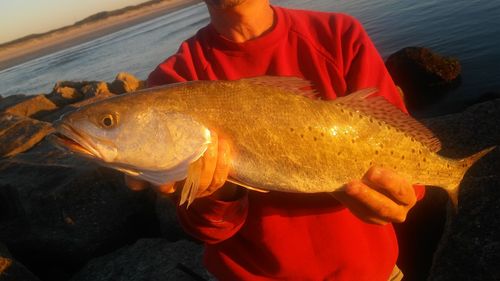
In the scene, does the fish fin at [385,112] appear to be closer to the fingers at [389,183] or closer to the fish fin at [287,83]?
the fish fin at [287,83]

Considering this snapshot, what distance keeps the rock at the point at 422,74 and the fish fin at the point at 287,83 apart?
9.41m

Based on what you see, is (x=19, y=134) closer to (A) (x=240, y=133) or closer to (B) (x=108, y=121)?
(B) (x=108, y=121)

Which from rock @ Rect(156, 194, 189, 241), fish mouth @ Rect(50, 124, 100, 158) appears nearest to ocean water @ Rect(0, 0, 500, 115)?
rock @ Rect(156, 194, 189, 241)

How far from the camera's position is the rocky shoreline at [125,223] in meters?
4.37

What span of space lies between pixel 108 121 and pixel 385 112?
1984 millimetres

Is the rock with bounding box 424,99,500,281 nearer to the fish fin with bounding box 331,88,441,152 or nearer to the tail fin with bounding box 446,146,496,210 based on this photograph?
the tail fin with bounding box 446,146,496,210

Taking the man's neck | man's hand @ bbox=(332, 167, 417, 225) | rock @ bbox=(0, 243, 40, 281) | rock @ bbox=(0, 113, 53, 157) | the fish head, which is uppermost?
the man's neck

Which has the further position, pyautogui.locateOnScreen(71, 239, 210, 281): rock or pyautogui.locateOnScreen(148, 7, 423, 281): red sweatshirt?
pyautogui.locateOnScreen(71, 239, 210, 281): rock

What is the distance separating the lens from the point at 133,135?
9.02 feet

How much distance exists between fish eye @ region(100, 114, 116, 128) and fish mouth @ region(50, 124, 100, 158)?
0.54 feet

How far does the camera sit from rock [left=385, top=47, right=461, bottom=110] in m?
11.3

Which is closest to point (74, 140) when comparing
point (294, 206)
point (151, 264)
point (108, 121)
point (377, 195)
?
point (108, 121)

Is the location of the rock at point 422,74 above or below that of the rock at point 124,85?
below

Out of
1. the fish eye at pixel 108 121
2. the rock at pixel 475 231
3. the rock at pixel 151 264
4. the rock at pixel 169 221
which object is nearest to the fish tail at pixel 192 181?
the fish eye at pixel 108 121
